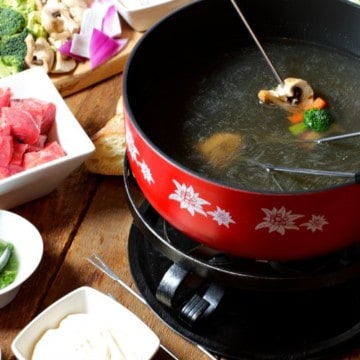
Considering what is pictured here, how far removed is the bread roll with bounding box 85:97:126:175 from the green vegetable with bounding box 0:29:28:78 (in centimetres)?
42

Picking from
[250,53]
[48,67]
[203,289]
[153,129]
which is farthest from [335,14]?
[48,67]

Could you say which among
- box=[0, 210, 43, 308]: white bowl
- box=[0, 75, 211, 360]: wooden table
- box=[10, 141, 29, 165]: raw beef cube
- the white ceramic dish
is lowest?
box=[0, 75, 211, 360]: wooden table

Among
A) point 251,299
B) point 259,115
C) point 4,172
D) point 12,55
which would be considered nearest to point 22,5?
point 12,55

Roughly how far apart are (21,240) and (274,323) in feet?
1.82

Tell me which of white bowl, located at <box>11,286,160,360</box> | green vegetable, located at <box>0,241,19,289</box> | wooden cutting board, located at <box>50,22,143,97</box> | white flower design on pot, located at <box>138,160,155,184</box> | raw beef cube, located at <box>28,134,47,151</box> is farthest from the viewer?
wooden cutting board, located at <box>50,22,143,97</box>

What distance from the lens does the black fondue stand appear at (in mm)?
1171

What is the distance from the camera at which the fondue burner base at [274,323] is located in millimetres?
1285

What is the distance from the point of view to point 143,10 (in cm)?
193

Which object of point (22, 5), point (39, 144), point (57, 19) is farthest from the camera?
point (22, 5)

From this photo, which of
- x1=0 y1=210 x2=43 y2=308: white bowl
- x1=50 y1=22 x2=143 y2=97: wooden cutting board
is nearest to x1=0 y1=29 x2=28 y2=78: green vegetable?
x1=50 y1=22 x2=143 y2=97: wooden cutting board

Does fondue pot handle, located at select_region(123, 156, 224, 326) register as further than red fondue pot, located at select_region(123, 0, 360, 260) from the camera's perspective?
Yes

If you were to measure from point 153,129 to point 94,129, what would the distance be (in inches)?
20.1

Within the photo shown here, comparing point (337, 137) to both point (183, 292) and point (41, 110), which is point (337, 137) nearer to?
point (183, 292)

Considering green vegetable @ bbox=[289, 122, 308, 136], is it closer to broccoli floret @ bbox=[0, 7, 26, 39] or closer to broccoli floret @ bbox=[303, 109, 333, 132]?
broccoli floret @ bbox=[303, 109, 333, 132]
